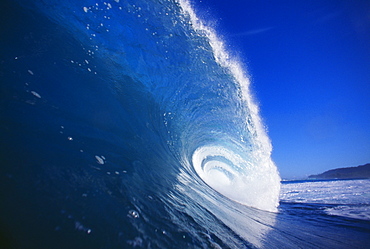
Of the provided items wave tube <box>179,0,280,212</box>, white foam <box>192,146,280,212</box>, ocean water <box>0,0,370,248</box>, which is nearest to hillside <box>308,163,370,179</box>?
white foam <box>192,146,280,212</box>

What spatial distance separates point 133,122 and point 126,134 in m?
0.68

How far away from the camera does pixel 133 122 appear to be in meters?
4.21

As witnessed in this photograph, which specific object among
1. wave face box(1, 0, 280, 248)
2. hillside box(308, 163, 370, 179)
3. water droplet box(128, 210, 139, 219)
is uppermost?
hillside box(308, 163, 370, 179)

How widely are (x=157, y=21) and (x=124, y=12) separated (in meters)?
0.93

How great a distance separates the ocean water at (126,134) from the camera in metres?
1.26

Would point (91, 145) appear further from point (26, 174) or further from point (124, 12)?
point (124, 12)

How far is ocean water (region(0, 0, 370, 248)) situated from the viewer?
1.26 m

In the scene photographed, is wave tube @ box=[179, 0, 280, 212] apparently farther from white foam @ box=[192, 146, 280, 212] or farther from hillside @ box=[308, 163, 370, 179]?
hillside @ box=[308, 163, 370, 179]

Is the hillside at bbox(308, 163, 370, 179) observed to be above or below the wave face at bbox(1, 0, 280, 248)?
above

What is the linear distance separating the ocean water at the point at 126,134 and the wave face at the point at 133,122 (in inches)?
0.8

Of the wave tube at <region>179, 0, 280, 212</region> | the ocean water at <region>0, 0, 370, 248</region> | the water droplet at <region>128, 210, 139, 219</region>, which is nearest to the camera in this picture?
the ocean water at <region>0, 0, 370, 248</region>

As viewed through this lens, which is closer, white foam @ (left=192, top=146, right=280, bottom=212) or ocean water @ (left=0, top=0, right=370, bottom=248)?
ocean water @ (left=0, top=0, right=370, bottom=248)

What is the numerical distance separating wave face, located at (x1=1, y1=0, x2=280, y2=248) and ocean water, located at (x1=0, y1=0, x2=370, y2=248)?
2 cm

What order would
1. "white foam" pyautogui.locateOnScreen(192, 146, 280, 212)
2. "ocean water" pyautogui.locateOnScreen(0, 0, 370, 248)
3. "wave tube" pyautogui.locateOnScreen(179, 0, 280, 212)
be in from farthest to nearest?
"white foam" pyautogui.locateOnScreen(192, 146, 280, 212) → "wave tube" pyautogui.locateOnScreen(179, 0, 280, 212) → "ocean water" pyautogui.locateOnScreen(0, 0, 370, 248)
